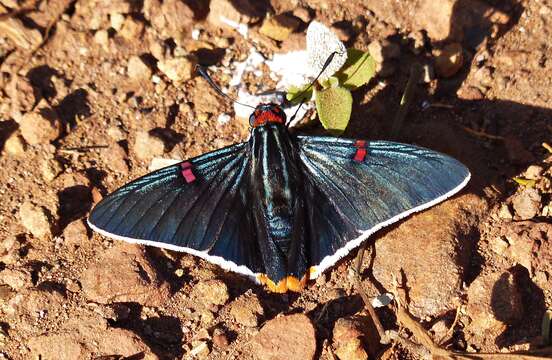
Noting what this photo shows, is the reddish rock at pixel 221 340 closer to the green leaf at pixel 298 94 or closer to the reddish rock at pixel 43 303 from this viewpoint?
the reddish rock at pixel 43 303

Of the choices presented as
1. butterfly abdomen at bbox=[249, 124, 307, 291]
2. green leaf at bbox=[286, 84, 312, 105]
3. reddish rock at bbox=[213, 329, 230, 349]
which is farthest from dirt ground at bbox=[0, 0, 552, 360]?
butterfly abdomen at bbox=[249, 124, 307, 291]

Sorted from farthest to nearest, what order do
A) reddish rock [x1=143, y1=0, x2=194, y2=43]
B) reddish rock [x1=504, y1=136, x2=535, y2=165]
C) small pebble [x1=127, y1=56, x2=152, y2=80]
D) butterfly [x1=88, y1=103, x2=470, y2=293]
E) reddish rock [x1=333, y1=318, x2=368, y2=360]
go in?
1. reddish rock [x1=143, y1=0, x2=194, y2=43]
2. small pebble [x1=127, y1=56, x2=152, y2=80]
3. reddish rock [x1=504, y1=136, x2=535, y2=165]
4. butterfly [x1=88, y1=103, x2=470, y2=293]
5. reddish rock [x1=333, y1=318, x2=368, y2=360]

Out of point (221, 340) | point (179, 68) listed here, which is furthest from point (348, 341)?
point (179, 68)

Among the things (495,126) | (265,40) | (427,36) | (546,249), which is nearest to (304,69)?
(265,40)

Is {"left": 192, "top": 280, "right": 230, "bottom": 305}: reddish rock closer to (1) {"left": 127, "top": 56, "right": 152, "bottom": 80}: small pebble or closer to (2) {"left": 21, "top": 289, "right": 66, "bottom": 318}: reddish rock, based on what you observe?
(2) {"left": 21, "top": 289, "right": 66, "bottom": 318}: reddish rock

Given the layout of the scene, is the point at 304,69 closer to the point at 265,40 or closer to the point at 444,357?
the point at 265,40

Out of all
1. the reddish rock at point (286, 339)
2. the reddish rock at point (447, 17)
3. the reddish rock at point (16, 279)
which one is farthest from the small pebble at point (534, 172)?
the reddish rock at point (16, 279)
